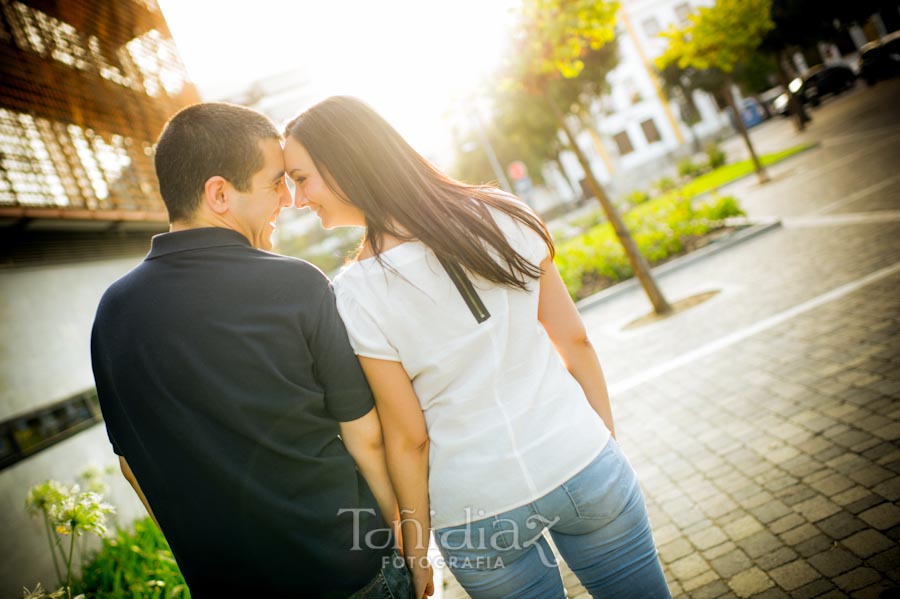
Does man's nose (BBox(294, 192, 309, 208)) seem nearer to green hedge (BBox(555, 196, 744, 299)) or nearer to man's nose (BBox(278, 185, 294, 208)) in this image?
man's nose (BBox(278, 185, 294, 208))

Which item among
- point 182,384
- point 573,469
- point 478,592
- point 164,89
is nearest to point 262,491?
point 182,384

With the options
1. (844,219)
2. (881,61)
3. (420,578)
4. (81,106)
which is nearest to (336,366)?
(420,578)

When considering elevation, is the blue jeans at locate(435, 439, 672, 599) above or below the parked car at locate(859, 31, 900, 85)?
below

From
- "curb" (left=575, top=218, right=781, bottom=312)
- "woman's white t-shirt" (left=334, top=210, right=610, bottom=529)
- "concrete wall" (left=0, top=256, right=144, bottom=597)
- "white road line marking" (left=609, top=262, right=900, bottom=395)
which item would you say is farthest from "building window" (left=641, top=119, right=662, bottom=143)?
"woman's white t-shirt" (left=334, top=210, right=610, bottom=529)

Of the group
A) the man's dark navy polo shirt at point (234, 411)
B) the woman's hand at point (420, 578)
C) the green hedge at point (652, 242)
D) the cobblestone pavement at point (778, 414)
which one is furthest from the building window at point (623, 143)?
the man's dark navy polo shirt at point (234, 411)

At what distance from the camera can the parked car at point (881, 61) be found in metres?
26.5

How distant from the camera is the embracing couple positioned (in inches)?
58.0

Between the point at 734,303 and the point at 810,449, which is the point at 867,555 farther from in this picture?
the point at 734,303

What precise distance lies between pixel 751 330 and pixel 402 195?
522 centimetres

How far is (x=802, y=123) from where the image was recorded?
2341cm

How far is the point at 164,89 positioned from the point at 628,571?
11277 millimetres

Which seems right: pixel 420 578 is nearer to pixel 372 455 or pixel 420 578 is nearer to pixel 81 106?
pixel 372 455

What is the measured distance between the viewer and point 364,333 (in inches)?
61.2

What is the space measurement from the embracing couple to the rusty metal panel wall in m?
5.62
